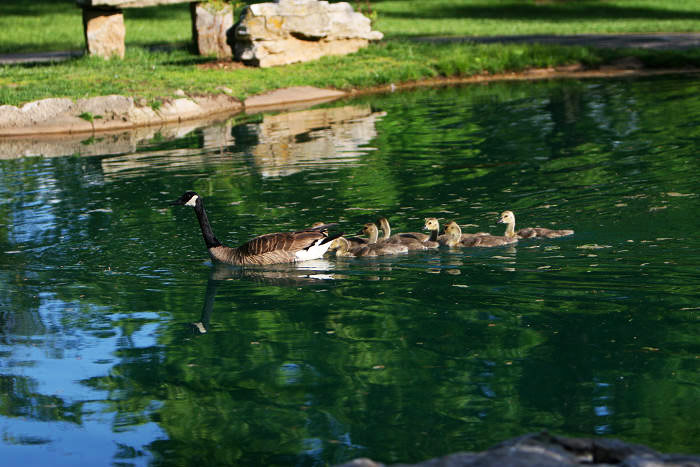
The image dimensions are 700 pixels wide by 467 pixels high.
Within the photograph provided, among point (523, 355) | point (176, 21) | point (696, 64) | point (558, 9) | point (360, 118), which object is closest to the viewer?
point (523, 355)

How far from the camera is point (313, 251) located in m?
11.9

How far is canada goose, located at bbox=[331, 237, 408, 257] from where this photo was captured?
11992 mm

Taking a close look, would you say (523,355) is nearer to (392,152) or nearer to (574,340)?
(574,340)

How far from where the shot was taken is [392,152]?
63.1 feet

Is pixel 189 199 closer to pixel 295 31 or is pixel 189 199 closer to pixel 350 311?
pixel 350 311

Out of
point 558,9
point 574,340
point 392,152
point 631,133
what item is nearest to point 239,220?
point 392,152

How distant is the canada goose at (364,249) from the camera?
39.3ft

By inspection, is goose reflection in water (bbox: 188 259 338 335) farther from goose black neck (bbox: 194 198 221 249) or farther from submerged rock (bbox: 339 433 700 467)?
submerged rock (bbox: 339 433 700 467)

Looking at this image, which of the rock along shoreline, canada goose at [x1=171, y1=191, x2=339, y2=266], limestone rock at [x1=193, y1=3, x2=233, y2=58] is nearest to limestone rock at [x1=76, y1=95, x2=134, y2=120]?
the rock along shoreline

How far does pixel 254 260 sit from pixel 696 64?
21850 millimetres

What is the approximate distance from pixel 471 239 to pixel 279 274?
2.42 m

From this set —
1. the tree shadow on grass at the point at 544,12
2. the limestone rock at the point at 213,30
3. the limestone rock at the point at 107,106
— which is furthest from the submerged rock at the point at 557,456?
the tree shadow on grass at the point at 544,12

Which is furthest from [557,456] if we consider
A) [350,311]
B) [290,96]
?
[290,96]

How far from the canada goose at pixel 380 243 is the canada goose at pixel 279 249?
2.02 ft
